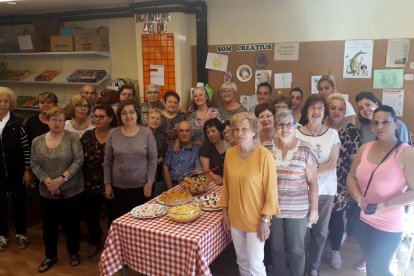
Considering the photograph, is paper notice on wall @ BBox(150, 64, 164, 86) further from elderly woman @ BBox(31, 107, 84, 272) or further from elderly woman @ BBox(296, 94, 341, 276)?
elderly woman @ BBox(296, 94, 341, 276)

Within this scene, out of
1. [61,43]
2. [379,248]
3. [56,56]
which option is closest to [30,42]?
[56,56]

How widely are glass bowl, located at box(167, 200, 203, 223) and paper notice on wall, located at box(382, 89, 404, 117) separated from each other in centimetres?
267

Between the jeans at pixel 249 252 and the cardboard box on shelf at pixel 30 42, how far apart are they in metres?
4.72

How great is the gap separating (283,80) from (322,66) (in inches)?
18.9

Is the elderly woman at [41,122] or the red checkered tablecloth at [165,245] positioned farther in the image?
the elderly woman at [41,122]

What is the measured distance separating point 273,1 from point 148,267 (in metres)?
3.31

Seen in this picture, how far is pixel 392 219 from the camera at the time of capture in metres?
2.17

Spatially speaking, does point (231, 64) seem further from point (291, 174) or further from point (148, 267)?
point (148, 267)

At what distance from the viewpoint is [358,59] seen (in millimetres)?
4016

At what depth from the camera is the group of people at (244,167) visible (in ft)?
7.45

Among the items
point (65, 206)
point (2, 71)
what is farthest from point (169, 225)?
point (2, 71)

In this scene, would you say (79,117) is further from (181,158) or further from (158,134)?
(181,158)

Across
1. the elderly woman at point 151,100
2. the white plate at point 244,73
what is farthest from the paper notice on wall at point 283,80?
the elderly woman at point 151,100

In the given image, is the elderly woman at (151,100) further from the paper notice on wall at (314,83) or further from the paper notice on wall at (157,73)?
the paper notice on wall at (314,83)
